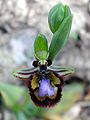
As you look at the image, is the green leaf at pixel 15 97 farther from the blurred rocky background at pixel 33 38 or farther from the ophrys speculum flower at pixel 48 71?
the ophrys speculum flower at pixel 48 71

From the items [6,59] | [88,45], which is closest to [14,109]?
[6,59]

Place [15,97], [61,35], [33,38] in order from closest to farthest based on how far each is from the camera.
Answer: [61,35] < [15,97] < [33,38]

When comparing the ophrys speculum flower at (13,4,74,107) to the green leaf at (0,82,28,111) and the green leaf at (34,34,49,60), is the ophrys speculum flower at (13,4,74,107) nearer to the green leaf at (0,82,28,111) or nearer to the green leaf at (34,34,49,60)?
the green leaf at (34,34,49,60)

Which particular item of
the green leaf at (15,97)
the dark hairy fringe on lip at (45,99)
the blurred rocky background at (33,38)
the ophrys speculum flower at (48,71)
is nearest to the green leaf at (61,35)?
the ophrys speculum flower at (48,71)

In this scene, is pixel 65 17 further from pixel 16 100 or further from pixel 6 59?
pixel 6 59

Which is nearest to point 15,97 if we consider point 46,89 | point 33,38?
point 33,38

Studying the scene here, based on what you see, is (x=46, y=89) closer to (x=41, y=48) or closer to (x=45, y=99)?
(x=45, y=99)

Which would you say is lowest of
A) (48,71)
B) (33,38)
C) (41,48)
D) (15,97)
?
(15,97)
